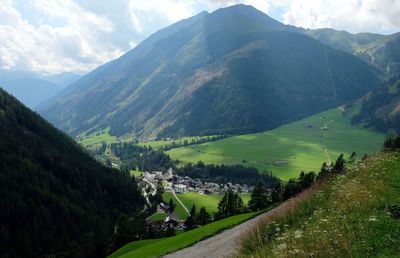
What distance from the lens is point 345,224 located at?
16.8 meters

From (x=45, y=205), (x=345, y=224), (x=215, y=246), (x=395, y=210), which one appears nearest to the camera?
(x=345, y=224)

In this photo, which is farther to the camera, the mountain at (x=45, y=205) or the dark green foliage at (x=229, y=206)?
the mountain at (x=45, y=205)

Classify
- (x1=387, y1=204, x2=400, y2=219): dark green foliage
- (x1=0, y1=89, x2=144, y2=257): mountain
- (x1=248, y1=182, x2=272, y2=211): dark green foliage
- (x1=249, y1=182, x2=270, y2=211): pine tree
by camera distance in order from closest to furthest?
(x1=387, y1=204, x2=400, y2=219): dark green foliage, (x1=248, y1=182, x2=272, y2=211): dark green foliage, (x1=249, y1=182, x2=270, y2=211): pine tree, (x1=0, y1=89, x2=144, y2=257): mountain

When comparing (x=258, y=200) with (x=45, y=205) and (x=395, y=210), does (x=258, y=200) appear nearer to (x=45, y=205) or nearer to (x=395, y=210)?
(x=395, y=210)

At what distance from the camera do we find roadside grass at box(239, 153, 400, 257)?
14500 millimetres

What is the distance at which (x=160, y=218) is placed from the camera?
172 meters

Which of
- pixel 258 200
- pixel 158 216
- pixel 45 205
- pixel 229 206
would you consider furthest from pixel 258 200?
pixel 45 205

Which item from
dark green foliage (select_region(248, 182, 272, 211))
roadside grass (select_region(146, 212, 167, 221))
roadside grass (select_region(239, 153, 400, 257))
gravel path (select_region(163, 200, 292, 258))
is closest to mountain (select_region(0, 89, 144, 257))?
roadside grass (select_region(146, 212, 167, 221))

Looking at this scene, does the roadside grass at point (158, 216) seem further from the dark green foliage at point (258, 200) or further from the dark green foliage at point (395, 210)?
the dark green foliage at point (395, 210)

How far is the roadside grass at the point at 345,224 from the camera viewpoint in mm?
14500

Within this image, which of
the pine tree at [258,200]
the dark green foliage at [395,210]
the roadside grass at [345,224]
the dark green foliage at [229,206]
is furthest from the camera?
the dark green foliage at [229,206]

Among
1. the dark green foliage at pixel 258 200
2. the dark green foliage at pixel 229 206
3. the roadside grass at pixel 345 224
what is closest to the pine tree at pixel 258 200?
the dark green foliage at pixel 258 200

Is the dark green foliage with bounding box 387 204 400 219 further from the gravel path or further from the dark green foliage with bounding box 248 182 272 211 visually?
the dark green foliage with bounding box 248 182 272 211

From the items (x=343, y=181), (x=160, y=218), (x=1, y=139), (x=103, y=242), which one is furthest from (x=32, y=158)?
(x=343, y=181)
